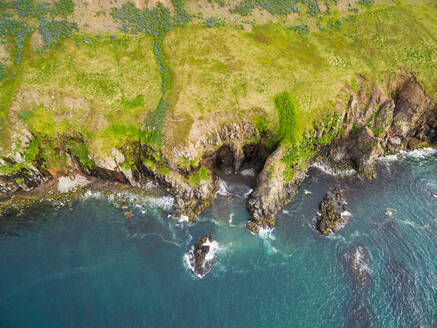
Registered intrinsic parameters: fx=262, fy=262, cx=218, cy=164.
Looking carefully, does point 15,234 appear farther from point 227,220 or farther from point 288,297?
point 288,297

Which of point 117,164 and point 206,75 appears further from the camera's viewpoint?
point 206,75

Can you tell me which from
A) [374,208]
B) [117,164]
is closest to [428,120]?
[374,208]

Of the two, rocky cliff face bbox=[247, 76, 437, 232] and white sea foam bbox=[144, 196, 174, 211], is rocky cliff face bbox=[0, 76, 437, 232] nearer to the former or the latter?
rocky cliff face bbox=[247, 76, 437, 232]

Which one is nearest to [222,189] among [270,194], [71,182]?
[270,194]

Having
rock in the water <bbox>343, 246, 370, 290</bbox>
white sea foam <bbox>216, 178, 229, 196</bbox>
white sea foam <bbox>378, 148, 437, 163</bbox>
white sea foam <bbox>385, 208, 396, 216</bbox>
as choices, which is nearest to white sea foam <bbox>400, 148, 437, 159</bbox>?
white sea foam <bbox>378, 148, 437, 163</bbox>

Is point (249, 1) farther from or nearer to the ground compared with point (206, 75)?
farther from the ground

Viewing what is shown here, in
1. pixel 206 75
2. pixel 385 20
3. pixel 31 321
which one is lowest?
pixel 31 321

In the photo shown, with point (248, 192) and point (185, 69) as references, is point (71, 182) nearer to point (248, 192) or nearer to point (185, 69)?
point (185, 69)
